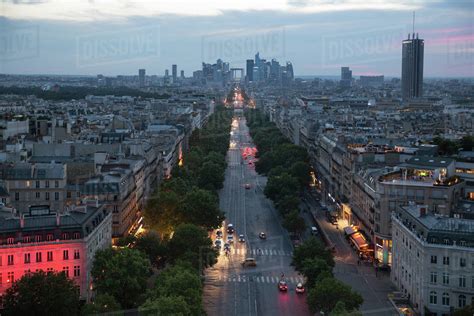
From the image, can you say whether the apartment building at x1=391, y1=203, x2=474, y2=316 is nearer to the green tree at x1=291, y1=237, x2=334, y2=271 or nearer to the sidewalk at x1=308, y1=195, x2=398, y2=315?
the sidewalk at x1=308, y1=195, x2=398, y2=315

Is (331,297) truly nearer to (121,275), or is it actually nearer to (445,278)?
(445,278)

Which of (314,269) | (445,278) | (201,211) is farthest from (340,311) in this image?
(201,211)

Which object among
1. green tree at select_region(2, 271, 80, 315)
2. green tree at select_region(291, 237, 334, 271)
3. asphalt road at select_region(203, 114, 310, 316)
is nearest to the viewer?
green tree at select_region(2, 271, 80, 315)

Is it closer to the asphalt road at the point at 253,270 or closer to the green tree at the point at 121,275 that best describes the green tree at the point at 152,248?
the asphalt road at the point at 253,270

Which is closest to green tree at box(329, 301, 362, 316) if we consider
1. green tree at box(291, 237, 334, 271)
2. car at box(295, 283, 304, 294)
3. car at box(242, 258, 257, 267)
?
green tree at box(291, 237, 334, 271)

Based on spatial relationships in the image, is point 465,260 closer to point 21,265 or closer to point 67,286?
point 67,286

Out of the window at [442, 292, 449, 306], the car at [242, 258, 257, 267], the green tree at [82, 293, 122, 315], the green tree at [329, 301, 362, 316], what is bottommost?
the car at [242, 258, 257, 267]
